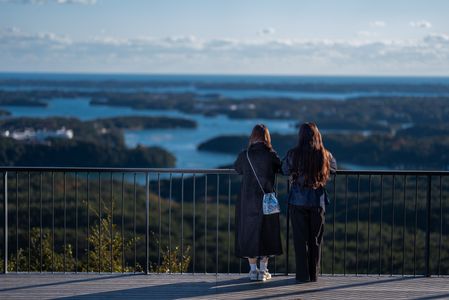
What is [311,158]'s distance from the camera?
6695 millimetres

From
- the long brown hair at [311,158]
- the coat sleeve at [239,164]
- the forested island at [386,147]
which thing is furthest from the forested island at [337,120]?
the long brown hair at [311,158]

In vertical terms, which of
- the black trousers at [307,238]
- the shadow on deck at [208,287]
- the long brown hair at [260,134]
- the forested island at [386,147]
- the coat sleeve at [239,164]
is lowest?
the forested island at [386,147]

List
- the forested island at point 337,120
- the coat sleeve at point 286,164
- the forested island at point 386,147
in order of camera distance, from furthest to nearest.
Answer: the forested island at point 337,120, the forested island at point 386,147, the coat sleeve at point 286,164

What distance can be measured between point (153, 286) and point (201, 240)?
789 inches

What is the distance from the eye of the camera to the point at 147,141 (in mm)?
59500

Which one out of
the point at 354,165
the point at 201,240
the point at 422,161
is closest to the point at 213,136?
the point at 354,165

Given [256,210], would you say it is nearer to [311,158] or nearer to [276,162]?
[276,162]

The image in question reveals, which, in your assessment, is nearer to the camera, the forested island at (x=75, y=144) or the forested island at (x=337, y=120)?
the forested island at (x=75, y=144)

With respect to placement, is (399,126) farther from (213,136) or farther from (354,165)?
(213,136)

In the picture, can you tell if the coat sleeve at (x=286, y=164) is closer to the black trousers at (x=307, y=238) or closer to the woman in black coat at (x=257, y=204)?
the woman in black coat at (x=257, y=204)

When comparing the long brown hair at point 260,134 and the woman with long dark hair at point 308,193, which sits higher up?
the long brown hair at point 260,134

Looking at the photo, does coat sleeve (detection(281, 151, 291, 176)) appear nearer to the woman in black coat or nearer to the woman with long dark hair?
the woman with long dark hair

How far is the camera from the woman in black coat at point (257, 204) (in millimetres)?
6906

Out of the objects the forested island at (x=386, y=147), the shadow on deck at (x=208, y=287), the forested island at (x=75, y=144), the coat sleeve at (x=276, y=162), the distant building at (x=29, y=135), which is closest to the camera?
the shadow on deck at (x=208, y=287)
